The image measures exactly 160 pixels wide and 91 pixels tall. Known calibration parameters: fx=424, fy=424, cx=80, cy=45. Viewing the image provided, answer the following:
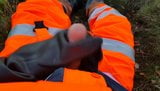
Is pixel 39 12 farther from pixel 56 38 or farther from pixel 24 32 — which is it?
pixel 56 38

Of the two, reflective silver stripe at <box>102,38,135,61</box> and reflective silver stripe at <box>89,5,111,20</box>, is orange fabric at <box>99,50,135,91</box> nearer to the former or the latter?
reflective silver stripe at <box>102,38,135,61</box>

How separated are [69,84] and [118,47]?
838 mm

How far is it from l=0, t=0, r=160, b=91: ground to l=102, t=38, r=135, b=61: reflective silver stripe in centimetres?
23

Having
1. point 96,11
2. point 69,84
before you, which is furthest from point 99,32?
point 69,84

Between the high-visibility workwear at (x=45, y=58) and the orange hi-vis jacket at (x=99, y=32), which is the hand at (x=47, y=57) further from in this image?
the orange hi-vis jacket at (x=99, y=32)

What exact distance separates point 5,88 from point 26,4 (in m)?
1.14

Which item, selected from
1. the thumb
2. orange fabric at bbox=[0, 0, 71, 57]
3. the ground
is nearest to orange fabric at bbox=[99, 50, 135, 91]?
the ground

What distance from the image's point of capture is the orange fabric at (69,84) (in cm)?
144

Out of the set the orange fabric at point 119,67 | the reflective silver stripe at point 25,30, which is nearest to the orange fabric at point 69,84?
the orange fabric at point 119,67

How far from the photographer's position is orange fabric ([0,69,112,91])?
1437 mm

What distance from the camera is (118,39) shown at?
2.33m

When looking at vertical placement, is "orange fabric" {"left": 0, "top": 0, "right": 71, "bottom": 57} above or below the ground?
above

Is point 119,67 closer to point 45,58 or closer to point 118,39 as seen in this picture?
point 118,39

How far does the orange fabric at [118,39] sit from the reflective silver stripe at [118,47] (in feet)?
0.09
